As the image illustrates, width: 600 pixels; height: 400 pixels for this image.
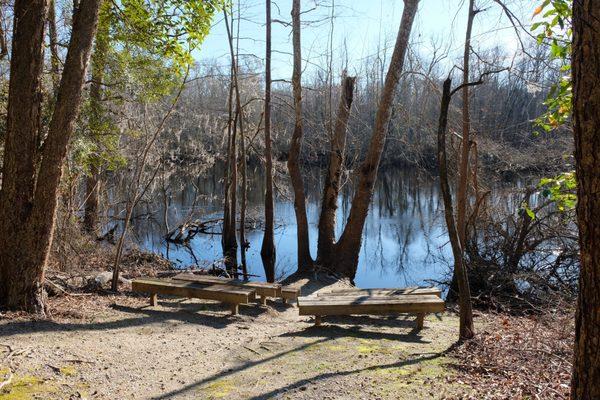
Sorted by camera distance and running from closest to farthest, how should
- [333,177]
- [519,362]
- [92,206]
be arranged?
[519,362], [333,177], [92,206]

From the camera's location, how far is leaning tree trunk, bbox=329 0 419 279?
11.4 metres

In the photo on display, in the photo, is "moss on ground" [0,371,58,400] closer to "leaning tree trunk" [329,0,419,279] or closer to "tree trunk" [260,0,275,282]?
"leaning tree trunk" [329,0,419,279]

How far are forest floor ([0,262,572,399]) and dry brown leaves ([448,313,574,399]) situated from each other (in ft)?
0.04

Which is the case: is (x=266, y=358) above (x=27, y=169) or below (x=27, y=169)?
below

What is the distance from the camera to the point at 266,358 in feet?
19.3

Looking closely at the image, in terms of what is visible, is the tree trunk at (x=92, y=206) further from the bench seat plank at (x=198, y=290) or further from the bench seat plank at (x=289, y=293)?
the bench seat plank at (x=289, y=293)

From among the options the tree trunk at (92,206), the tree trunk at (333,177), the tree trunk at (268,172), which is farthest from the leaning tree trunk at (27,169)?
the tree trunk at (92,206)

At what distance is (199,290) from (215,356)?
2036 millimetres

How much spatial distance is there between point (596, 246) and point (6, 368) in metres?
4.65

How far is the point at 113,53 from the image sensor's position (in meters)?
11.8

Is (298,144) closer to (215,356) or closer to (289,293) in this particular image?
(289,293)

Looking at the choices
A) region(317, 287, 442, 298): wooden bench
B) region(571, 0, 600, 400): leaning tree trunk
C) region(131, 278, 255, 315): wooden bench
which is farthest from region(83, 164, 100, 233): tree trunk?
region(571, 0, 600, 400): leaning tree trunk

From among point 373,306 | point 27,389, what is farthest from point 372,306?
point 27,389

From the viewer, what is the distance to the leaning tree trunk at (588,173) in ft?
9.46
